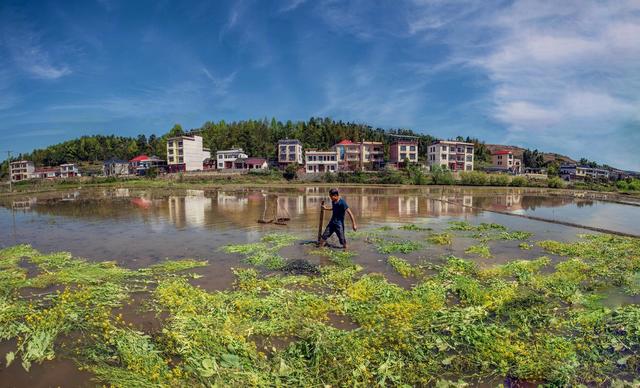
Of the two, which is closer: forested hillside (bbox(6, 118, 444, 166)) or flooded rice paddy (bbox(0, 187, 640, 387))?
flooded rice paddy (bbox(0, 187, 640, 387))

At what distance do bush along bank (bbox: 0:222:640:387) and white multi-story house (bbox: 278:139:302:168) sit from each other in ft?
273

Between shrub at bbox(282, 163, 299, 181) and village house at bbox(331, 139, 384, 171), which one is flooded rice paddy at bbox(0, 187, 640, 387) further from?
village house at bbox(331, 139, 384, 171)

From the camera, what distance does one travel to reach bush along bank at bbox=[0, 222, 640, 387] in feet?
16.7

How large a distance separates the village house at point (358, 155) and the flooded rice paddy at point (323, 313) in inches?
2940

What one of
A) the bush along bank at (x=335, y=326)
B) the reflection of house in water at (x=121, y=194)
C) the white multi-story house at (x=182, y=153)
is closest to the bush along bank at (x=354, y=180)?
the reflection of house in water at (x=121, y=194)

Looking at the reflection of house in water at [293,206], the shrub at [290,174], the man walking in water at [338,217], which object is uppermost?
the shrub at [290,174]

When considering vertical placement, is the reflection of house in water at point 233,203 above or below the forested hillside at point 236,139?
below

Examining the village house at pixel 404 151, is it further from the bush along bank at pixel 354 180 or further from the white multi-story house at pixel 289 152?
the white multi-story house at pixel 289 152

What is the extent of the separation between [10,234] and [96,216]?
21.4 feet

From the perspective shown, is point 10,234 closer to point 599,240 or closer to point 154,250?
point 154,250

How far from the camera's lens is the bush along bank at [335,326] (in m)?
5.08

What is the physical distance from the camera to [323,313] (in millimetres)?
7020

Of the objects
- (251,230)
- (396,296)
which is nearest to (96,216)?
(251,230)

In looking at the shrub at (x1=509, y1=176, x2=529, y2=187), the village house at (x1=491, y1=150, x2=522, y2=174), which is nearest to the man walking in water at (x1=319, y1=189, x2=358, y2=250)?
the shrub at (x1=509, y1=176, x2=529, y2=187)
